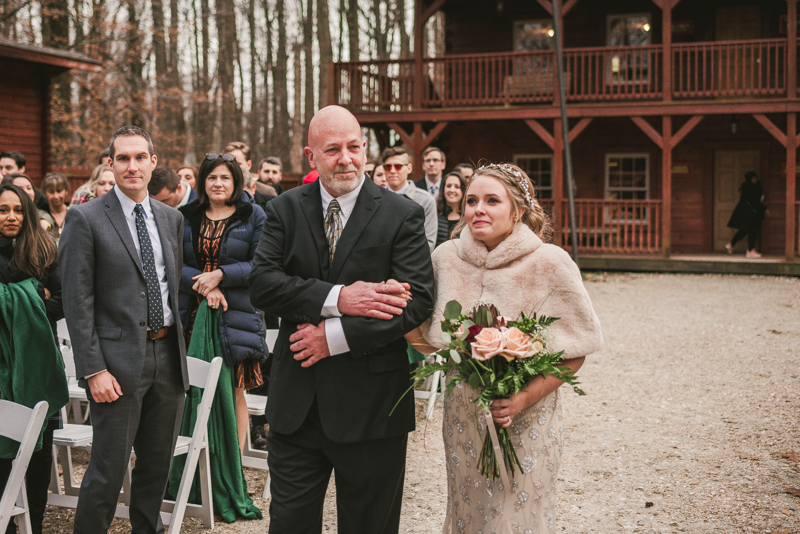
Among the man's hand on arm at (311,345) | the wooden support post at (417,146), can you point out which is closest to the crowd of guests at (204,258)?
Result: the man's hand on arm at (311,345)

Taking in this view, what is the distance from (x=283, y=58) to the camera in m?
30.8

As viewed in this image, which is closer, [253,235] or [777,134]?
[253,235]

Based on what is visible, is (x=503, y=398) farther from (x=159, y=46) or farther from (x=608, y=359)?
(x=159, y=46)

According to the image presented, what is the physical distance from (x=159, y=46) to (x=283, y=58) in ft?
23.5

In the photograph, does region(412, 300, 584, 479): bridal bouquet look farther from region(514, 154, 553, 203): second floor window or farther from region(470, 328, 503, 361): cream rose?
region(514, 154, 553, 203): second floor window

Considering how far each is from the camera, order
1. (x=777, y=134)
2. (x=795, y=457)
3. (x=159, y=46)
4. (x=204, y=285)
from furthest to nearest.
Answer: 1. (x=159, y=46)
2. (x=777, y=134)
3. (x=795, y=457)
4. (x=204, y=285)

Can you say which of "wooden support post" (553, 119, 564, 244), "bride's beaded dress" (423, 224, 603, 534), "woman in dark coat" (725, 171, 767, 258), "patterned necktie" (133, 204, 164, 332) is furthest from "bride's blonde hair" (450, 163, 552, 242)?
"woman in dark coat" (725, 171, 767, 258)

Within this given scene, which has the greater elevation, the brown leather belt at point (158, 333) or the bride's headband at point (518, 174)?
the bride's headband at point (518, 174)

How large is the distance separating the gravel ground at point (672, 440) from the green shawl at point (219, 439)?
0.15 meters

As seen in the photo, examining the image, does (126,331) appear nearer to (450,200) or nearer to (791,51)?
(450,200)

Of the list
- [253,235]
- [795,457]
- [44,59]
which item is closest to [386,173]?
[253,235]

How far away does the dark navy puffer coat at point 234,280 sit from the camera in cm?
439

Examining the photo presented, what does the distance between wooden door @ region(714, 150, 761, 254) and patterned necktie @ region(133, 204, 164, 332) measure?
1739 centimetres

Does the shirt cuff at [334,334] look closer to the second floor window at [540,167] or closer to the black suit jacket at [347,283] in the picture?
the black suit jacket at [347,283]
